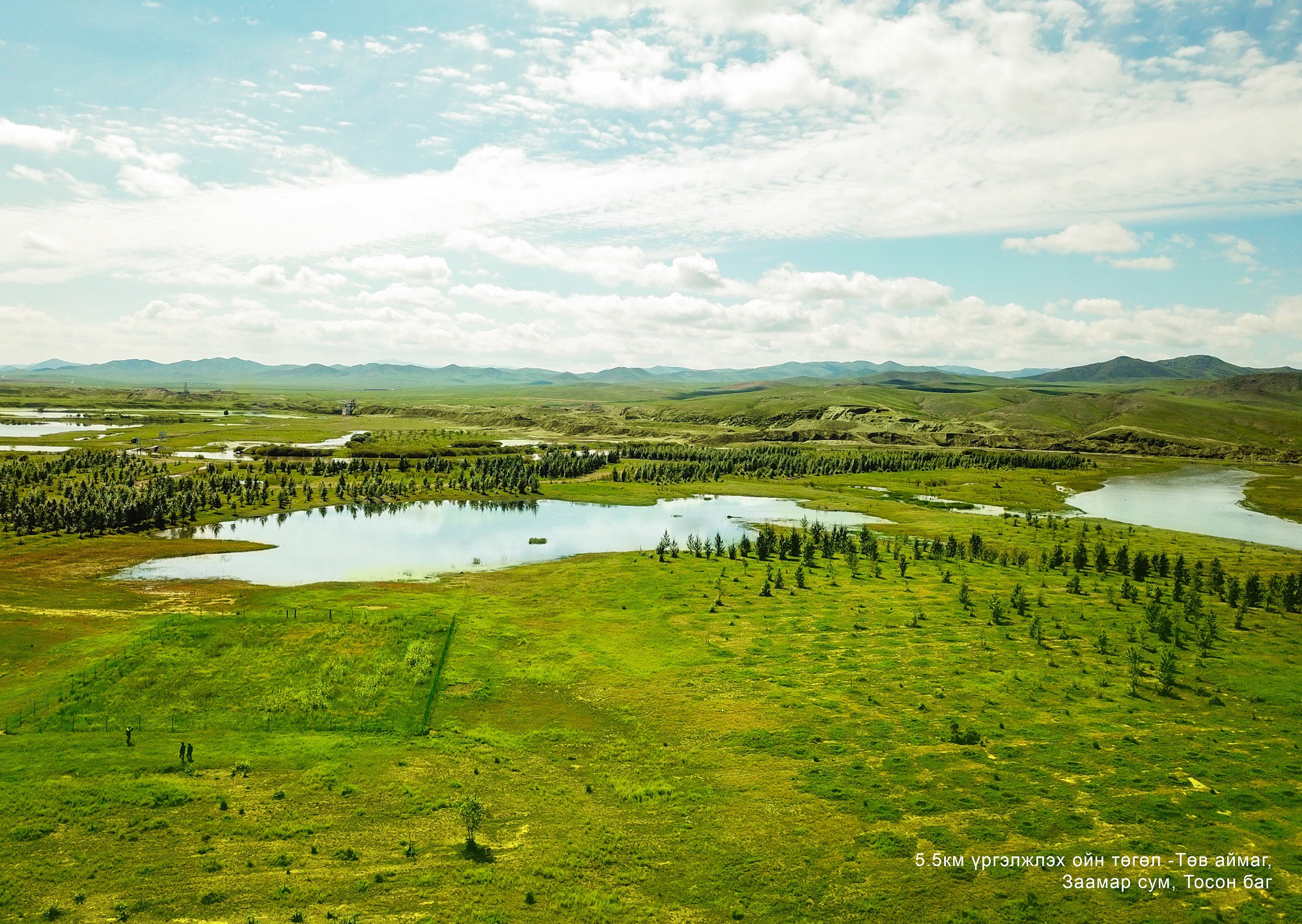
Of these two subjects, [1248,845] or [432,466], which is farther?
[432,466]

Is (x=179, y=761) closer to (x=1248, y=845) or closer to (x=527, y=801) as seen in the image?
(x=527, y=801)

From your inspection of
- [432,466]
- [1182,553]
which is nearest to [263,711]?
[1182,553]

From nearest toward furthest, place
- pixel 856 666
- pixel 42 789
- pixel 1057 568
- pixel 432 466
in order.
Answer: pixel 42 789 < pixel 856 666 < pixel 1057 568 < pixel 432 466

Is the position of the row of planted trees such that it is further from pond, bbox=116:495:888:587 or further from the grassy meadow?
the grassy meadow

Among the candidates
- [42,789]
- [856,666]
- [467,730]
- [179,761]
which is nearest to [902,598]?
[856,666]

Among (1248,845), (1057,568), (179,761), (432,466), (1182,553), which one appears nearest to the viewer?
(1248,845)

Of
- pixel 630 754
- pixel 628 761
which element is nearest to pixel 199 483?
pixel 630 754

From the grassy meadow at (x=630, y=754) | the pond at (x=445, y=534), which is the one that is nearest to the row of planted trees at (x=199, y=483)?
the pond at (x=445, y=534)
